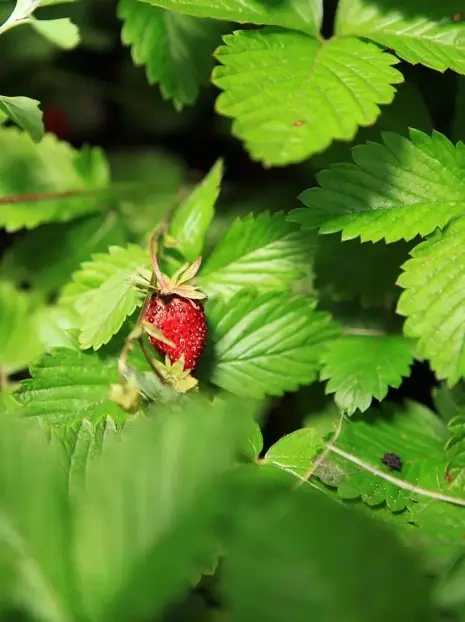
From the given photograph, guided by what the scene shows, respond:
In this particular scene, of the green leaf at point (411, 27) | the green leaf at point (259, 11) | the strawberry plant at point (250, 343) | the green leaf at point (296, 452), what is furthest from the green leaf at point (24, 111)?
the green leaf at point (296, 452)

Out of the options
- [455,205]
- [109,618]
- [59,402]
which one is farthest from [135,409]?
[455,205]

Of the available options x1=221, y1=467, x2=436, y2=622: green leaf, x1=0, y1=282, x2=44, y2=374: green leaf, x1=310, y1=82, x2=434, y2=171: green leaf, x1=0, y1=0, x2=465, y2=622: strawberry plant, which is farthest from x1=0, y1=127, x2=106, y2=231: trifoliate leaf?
x1=221, y1=467, x2=436, y2=622: green leaf

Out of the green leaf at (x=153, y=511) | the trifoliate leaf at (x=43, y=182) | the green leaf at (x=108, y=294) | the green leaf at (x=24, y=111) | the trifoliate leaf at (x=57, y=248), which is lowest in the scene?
the trifoliate leaf at (x=57, y=248)

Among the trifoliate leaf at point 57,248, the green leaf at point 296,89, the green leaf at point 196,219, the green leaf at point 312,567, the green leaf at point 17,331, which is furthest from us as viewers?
the trifoliate leaf at point 57,248

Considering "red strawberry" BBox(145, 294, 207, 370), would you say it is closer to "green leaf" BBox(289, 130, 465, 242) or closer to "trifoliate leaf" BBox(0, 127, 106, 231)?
"green leaf" BBox(289, 130, 465, 242)

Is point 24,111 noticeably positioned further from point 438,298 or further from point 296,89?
point 438,298

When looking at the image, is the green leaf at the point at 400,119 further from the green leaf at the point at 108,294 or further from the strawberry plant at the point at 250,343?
the green leaf at the point at 108,294

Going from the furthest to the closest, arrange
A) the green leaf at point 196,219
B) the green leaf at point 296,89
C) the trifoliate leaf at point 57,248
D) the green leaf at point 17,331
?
the trifoliate leaf at point 57,248
the green leaf at point 17,331
the green leaf at point 196,219
the green leaf at point 296,89
